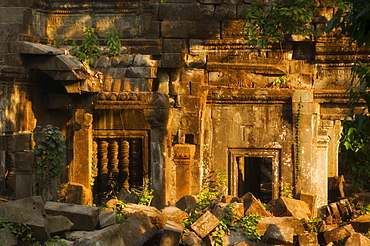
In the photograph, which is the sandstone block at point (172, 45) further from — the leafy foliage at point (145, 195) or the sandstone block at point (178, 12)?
the leafy foliage at point (145, 195)

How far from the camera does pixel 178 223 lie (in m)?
10.5

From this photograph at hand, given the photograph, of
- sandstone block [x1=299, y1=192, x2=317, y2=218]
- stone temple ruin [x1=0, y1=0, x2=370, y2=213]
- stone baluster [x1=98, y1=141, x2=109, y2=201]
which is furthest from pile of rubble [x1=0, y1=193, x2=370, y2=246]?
stone baluster [x1=98, y1=141, x2=109, y2=201]

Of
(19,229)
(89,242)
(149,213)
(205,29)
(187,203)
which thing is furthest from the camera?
(205,29)

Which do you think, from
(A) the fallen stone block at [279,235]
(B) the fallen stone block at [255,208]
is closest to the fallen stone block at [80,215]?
(A) the fallen stone block at [279,235]

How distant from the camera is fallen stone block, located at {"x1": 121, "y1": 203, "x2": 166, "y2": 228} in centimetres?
1058

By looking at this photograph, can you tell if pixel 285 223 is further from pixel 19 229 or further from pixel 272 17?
pixel 19 229

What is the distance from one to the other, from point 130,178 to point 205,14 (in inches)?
142

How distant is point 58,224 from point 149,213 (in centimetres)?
191

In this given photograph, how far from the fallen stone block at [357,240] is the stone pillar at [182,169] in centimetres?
349

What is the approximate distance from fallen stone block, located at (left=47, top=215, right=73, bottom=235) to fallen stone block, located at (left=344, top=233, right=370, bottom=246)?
→ 456 cm

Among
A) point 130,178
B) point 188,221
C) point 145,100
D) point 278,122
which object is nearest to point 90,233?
point 188,221

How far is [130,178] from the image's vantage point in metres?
13.9

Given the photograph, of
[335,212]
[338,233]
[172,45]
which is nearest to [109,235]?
[338,233]

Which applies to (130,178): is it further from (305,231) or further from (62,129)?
(305,231)
